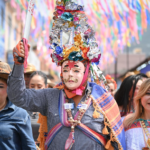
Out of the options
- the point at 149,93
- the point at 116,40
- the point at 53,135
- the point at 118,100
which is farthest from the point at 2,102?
the point at 116,40

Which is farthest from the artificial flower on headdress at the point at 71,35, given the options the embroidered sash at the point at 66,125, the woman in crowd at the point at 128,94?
the woman in crowd at the point at 128,94

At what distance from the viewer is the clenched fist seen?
196 centimetres

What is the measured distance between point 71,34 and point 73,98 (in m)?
0.73

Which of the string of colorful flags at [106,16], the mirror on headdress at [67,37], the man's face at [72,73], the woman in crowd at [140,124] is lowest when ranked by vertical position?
the woman in crowd at [140,124]

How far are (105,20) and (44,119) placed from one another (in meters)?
6.39

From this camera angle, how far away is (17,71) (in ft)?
6.57

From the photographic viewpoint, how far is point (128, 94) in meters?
3.85

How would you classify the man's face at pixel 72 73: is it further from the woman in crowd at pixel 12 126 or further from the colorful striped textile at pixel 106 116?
the woman in crowd at pixel 12 126

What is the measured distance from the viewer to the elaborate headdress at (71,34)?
2.51 metres

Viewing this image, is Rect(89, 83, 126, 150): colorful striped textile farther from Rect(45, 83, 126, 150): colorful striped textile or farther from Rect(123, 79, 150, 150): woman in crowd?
Rect(123, 79, 150, 150): woman in crowd

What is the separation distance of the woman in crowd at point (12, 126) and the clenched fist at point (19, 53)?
0.40 metres

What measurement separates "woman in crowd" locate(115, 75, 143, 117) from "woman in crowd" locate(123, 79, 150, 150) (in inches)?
39.7

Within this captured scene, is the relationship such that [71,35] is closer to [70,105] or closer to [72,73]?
[72,73]

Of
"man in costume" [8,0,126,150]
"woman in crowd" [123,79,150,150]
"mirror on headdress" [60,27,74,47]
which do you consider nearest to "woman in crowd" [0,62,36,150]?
"man in costume" [8,0,126,150]
